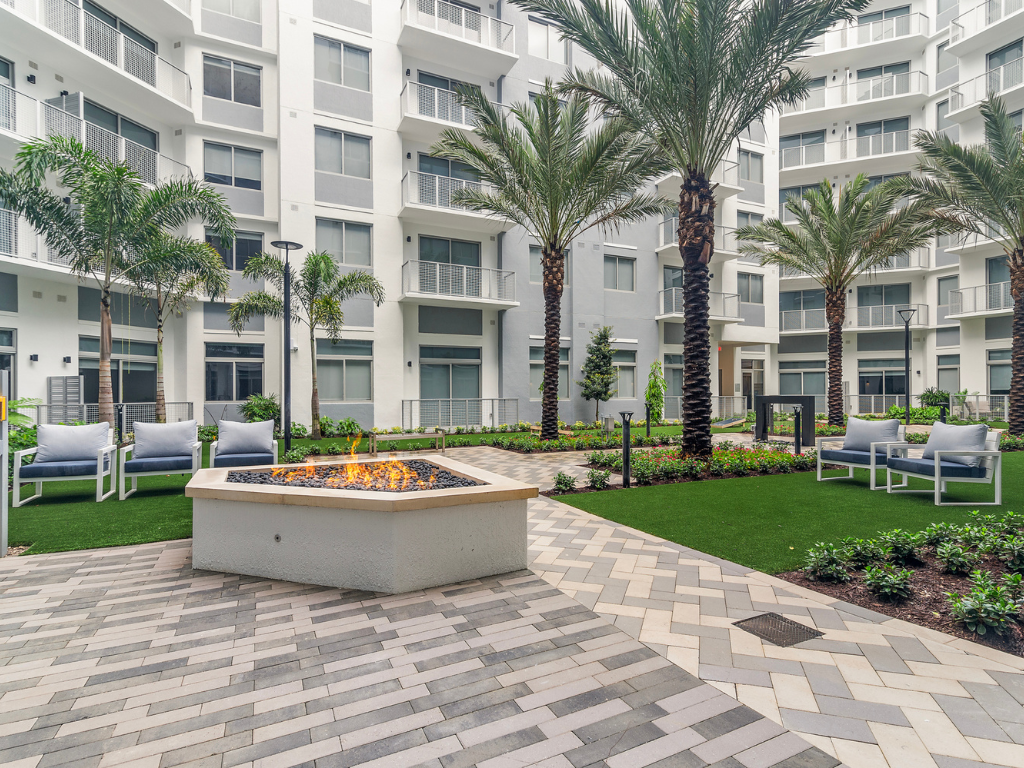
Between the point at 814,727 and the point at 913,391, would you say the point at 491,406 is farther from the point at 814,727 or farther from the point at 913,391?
the point at 913,391

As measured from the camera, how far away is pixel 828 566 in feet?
13.6

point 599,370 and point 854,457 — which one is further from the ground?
point 599,370

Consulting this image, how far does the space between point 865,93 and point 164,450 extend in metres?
33.0

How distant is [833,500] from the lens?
7.08m

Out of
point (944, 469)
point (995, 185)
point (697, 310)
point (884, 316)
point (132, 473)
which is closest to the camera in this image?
point (944, 469)

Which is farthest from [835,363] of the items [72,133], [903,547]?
[72,133]

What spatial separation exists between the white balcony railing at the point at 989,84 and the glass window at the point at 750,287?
9.68 meters

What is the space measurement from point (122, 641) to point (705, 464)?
8507 millimetres

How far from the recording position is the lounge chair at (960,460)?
6594mm

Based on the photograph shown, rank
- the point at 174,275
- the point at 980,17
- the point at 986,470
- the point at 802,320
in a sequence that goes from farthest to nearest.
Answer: the point at 802,320 → the point at 980,17 → the point at 174,275 → the point at 986,470

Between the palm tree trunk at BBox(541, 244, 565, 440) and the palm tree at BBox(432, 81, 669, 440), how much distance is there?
26 mm

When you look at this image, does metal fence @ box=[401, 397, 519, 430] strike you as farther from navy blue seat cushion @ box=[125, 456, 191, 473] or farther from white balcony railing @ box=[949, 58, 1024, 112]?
white balcony railing @ box=[949, 58, 1024, 112]

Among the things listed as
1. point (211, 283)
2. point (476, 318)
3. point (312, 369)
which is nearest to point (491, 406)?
point (476, 318)

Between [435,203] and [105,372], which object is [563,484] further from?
[435,203]
